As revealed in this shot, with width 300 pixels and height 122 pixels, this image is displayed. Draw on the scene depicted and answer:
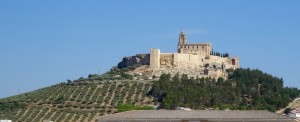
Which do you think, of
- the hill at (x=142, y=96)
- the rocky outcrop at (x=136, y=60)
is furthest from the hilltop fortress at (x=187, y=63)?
the hill at (x=142, y=96)

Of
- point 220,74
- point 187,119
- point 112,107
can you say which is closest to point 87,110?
point 112,107

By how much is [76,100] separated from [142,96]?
9389 mm

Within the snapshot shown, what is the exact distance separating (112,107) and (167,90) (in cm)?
870

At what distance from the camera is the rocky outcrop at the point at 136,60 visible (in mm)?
123438

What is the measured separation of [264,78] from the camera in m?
117

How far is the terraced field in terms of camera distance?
94.8 metres

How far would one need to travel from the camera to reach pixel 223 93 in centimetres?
10350

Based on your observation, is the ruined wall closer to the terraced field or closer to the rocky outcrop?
the rocky outcrop

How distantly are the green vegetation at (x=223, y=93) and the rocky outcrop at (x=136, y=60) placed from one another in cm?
1316

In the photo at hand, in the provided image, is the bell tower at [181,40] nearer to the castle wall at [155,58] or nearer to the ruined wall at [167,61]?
the ruined wall at [167,61]

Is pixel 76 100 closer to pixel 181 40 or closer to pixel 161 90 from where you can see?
pixel 161 90

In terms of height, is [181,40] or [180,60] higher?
[181,40]

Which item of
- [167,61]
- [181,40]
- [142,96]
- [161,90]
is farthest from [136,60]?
[161,90]

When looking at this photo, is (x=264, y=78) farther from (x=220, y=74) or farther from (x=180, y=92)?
(x=180, y=92)
